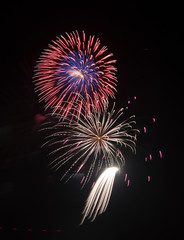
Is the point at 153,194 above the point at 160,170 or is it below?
below

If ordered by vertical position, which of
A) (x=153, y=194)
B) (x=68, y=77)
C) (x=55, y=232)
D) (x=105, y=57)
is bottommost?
(x=55, y=232)

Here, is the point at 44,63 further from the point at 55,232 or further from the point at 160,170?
the point at 55,232

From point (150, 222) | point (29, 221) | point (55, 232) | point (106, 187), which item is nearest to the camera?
point (106, 187)

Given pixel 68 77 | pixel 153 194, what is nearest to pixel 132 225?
pixel 153 194

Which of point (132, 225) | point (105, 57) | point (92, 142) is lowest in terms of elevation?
point (132, 225)

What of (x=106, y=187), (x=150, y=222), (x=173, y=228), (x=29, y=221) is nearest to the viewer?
(x=106, y=187)

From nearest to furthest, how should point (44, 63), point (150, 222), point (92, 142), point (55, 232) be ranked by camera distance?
point (44, 63) < point (92, 142) < point (150, 222) < point (55, 232)

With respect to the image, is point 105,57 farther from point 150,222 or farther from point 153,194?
point 150,222

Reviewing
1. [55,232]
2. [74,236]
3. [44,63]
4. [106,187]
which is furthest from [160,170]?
[44,63]

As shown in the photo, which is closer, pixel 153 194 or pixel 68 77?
pixel 68 77
